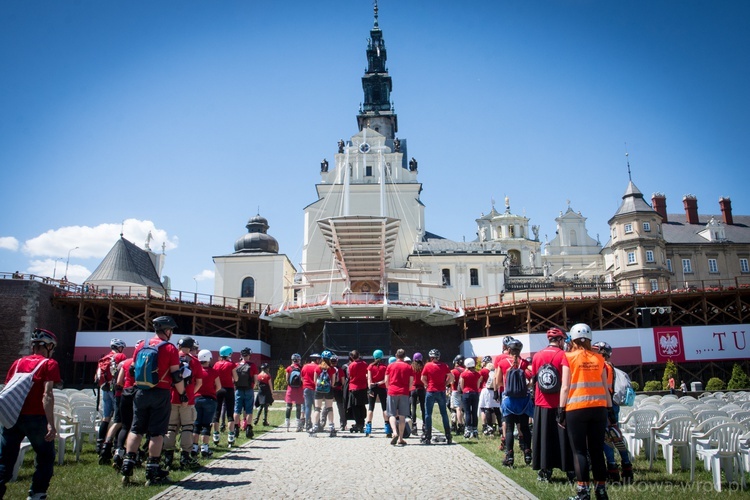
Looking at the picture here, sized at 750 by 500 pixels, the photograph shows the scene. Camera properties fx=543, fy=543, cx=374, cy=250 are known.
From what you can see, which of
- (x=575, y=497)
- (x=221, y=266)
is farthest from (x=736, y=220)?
(x=575, y=497)

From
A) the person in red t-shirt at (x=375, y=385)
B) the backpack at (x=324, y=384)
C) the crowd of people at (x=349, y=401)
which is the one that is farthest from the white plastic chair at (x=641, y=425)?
the backpack at (x=324, y=384)

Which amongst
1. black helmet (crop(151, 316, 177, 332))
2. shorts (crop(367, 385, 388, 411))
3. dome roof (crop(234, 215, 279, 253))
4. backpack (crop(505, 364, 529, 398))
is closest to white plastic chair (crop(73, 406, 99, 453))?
black helmet (crop(151, 316, 177, 332))

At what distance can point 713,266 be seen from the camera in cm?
5331

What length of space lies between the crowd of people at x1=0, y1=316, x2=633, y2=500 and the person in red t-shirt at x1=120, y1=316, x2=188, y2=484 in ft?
0.04

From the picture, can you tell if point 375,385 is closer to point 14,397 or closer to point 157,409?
point 157,409

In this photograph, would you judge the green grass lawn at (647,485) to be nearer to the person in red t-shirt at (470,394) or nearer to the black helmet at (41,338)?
the person in red t-shirt at (470,394)

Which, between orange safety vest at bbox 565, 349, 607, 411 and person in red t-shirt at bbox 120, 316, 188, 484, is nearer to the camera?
orange safety vest at bbox 565, 349, 607, 411

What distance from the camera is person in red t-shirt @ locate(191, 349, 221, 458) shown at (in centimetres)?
951

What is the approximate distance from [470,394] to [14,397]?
9.31m

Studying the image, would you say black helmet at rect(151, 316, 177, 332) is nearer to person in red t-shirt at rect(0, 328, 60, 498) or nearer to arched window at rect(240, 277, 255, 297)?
person in red t-shirt at rect(0, 328, 60, 498)

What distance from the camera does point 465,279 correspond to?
155ft

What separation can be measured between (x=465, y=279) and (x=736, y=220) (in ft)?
108

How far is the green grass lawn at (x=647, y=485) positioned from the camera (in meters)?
6.32

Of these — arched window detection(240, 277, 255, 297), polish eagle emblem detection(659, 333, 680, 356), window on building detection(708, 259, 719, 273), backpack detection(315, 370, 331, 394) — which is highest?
window on building detection(708, 259, 719, 273)
